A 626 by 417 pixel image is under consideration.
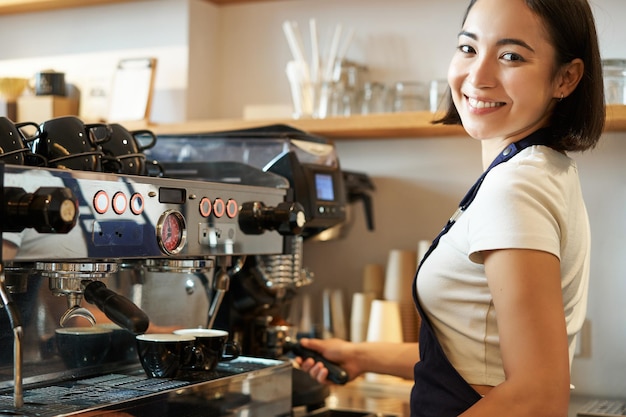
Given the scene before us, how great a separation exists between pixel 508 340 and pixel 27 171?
Answer: 539 millimetres

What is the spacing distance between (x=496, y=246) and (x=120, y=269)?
575 mm

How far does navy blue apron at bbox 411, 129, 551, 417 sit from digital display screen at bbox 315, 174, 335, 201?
0.60 m

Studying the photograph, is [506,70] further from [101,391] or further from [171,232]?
[101,391]

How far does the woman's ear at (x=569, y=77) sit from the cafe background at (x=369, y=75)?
37.1 inches

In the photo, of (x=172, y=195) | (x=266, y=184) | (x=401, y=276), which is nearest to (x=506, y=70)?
(x=172, y=195)

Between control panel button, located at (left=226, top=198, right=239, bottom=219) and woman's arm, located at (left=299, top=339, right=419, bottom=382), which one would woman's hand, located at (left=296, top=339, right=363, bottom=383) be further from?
control panel button, located at (left=226, top=198, right=239, bottom=219)

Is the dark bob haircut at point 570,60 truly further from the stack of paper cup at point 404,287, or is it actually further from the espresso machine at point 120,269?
the stack of paper cup at point 404,287

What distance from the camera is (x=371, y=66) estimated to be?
2.30m

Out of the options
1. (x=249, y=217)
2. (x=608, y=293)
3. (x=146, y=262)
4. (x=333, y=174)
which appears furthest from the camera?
(x=608, y=293)

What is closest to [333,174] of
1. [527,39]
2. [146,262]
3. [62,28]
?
[146,262]

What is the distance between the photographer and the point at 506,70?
44.3 inches

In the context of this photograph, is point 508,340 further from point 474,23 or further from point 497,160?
point 474,23

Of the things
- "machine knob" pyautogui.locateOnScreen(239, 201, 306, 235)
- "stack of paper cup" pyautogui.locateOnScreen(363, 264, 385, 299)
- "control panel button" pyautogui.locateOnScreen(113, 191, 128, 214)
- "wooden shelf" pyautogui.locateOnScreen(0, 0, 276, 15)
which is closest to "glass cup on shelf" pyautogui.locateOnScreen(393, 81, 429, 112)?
"stack of paper cup" pyautogui.locateOnScreen(363, 264, 385, 299)

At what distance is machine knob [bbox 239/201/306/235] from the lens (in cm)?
136
